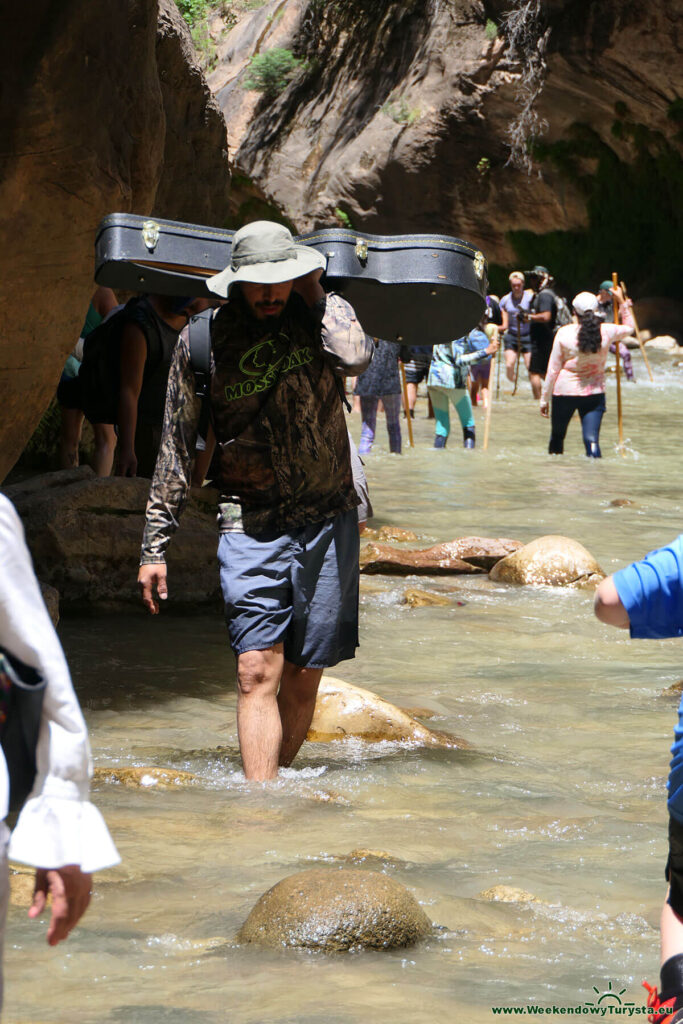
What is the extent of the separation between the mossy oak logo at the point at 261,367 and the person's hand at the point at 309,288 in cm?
17

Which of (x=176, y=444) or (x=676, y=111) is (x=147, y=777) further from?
(x=676, y=111)

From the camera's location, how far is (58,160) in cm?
686

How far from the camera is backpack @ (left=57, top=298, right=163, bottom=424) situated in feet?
23.9

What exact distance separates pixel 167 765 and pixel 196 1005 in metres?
2.04

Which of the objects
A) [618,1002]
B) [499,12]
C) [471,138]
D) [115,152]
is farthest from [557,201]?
[618,1002]

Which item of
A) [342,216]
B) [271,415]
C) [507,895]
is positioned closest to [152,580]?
[271,415]

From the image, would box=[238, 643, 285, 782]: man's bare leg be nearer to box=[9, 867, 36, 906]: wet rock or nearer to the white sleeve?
box=[9, 867, 36, 906]: wet rock

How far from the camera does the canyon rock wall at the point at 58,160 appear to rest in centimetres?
674

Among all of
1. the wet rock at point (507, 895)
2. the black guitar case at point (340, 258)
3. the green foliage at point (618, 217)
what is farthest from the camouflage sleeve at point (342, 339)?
the green foliage at point (618, 217)

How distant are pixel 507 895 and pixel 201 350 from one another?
1.92 m

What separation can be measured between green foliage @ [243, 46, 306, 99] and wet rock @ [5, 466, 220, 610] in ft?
83.9

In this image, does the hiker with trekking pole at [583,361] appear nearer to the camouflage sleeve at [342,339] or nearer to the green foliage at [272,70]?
the camouflage sleeve at [342,339]

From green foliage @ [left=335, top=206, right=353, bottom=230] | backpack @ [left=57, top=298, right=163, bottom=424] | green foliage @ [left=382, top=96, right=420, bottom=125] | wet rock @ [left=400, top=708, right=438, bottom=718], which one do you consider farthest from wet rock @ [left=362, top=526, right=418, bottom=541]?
green foliage @ [left=335, top=206, right=353, bottom=230]

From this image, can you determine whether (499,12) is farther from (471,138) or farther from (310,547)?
(310,547)
